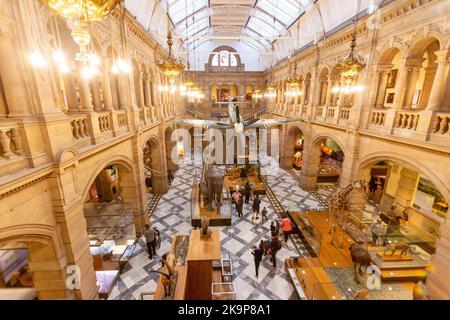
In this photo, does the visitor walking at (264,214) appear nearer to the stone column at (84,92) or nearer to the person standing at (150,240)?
the person standing at (150,240)

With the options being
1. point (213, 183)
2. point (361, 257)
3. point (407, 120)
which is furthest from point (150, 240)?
point (407, 120)

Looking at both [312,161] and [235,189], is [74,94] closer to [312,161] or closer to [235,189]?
[235,189]

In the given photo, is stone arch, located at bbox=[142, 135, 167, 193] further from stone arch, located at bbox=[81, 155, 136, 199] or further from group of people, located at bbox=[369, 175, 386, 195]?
group of people, located at bbox=[369, 175, 386, 195]

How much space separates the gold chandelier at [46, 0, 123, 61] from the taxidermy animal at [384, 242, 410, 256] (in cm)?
1030

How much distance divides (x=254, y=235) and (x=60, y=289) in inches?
298

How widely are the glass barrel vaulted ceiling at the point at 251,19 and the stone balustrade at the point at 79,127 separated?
638cm

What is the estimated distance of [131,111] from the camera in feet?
31.1

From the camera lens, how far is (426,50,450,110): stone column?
672 cm

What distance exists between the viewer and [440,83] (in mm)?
6883

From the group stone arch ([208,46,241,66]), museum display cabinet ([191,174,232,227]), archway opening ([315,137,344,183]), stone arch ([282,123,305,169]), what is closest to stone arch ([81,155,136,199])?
museum display cabinet ([191,174,232,227])

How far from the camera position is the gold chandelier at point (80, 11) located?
216 cm

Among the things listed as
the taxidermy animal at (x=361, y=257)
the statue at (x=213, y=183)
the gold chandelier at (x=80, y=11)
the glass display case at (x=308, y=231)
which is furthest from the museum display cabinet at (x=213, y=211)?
the gold chandelier at (x=80, y=11)

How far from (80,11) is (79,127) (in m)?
4.90

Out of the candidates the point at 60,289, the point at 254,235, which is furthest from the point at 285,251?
the point at 60,289
